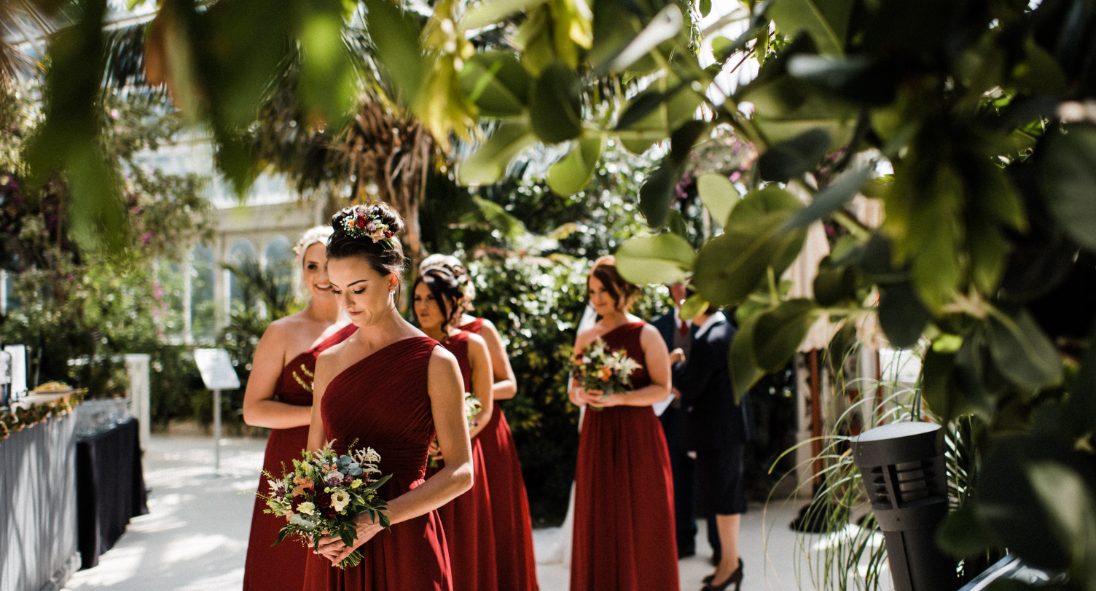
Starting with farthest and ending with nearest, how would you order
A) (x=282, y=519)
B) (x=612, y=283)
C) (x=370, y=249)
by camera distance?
(x=612, y=283) → (x=282, y=519) → (x=370, y=249)

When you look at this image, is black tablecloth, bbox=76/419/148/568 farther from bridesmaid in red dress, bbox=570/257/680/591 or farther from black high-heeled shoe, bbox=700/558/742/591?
black high-heeled shoe, bbox=700/558/742/591

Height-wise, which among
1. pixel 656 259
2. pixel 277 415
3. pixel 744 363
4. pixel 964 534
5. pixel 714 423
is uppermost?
A: pixel 656 259

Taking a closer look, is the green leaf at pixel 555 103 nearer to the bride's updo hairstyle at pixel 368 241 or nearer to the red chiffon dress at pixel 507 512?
the bride's updo hairstyle at pixel 368 241

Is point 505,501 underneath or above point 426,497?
underneath

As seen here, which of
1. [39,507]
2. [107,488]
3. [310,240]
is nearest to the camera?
[310,240]

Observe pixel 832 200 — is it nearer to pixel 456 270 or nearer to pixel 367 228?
pixel 367 228

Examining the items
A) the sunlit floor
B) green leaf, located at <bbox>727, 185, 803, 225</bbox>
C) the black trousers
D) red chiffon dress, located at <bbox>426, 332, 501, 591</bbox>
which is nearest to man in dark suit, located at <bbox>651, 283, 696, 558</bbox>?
the black trousers

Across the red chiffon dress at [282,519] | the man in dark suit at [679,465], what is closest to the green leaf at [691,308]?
the red chiffon dress at [282,519]

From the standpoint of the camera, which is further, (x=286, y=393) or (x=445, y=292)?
(x=445, y=292)

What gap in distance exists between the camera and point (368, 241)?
88.2 inches

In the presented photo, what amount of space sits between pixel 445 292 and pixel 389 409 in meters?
1.82

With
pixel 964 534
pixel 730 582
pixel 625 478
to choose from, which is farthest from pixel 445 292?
pixel 964 534

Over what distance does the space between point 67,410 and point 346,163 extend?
3.40m

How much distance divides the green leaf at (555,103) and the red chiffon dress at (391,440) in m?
1.71
